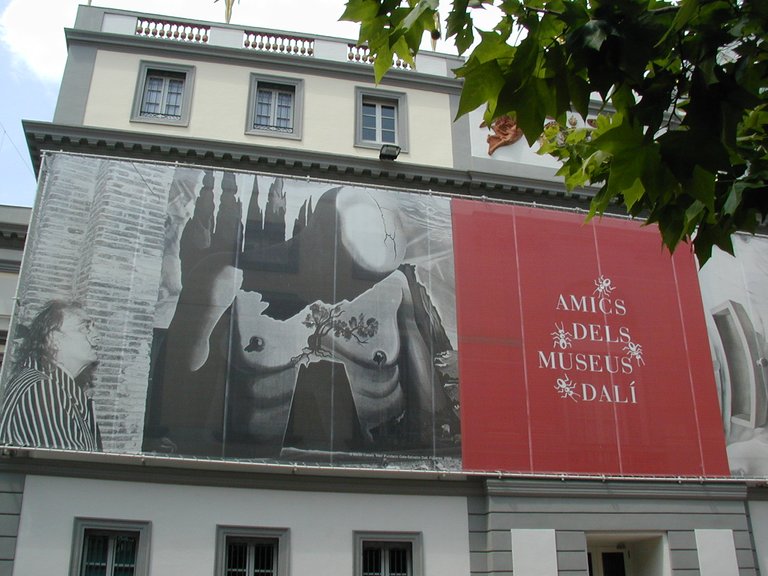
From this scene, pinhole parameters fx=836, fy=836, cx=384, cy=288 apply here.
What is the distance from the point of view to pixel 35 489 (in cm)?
1432

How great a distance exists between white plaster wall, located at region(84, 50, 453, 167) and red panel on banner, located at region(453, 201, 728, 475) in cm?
290

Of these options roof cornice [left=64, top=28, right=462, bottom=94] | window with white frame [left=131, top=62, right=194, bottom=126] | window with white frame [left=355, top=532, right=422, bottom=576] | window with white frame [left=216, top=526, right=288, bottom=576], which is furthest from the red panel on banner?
window with white frame [left=131, top=62, right=194, bottom=126]

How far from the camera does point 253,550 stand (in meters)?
15.0

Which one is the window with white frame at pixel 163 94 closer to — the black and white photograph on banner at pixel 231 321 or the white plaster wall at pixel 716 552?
the black and white photograph on banner at pixel 231 321

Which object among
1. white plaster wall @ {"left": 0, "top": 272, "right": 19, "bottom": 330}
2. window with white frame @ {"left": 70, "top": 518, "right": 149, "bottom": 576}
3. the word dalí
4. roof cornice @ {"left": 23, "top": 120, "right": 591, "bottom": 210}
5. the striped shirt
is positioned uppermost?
roof cornice @ {"left": 23, "top": 120, "right": 591, "bottom": 210}

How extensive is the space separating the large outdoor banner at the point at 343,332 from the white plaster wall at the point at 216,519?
0.72m

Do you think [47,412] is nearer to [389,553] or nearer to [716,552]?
[389,553]

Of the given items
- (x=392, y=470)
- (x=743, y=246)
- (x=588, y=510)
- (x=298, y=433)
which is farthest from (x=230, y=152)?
(x=743, y=246)

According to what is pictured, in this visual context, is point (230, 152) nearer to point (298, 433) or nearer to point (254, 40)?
point (254, 40)

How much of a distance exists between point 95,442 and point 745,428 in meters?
13.0

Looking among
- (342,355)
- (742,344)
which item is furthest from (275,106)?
(742,344)

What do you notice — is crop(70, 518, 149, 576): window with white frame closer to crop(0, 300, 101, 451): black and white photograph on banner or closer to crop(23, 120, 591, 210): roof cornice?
crop(0, 300, 101, 451): black and white photograph on banner

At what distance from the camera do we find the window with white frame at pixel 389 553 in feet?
50.2

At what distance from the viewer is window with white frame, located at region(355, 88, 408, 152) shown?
65.4ft
